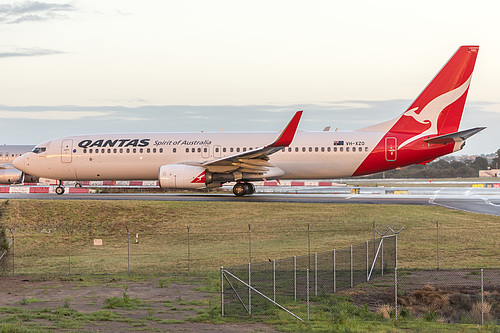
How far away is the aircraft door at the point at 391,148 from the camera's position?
124ft

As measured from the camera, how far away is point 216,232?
3020cm

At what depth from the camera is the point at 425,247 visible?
26.6 metres

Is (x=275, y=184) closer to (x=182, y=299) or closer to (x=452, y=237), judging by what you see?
(x=452, y=237)

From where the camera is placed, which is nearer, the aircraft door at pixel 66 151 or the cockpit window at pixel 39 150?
the aircraft door at pixel 66 151

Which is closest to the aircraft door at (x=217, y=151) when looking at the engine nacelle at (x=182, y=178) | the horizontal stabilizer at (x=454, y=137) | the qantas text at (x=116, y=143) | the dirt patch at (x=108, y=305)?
the engine nacelle at (x=182, y=178)

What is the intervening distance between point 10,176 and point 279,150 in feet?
80.4

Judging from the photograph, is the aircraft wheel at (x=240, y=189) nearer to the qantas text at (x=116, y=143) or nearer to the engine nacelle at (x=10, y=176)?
the qantas text at (x=116, y=143)

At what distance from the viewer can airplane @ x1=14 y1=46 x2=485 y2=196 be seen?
37.1 meters

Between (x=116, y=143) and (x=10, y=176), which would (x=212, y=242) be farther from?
(x=10, y=176)

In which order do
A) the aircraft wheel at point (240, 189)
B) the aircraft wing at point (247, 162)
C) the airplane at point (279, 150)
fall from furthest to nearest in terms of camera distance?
1. the aircraft wheel at point (240, 189)
2. the airplane at point (279, 150)
3. the aircraft wing at point (247, 162)

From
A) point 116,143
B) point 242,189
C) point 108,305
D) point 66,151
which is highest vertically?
point 116,143

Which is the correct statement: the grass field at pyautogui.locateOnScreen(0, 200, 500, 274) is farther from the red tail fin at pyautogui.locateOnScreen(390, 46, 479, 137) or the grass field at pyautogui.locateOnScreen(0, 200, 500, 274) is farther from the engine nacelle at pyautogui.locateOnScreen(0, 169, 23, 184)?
the engine nacelle at pyautogui.locateOnScreen(0, 169, 23, 184)

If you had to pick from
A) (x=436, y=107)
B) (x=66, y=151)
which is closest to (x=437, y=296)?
(x=436, y=107)

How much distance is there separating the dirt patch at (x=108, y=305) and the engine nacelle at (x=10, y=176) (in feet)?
105
